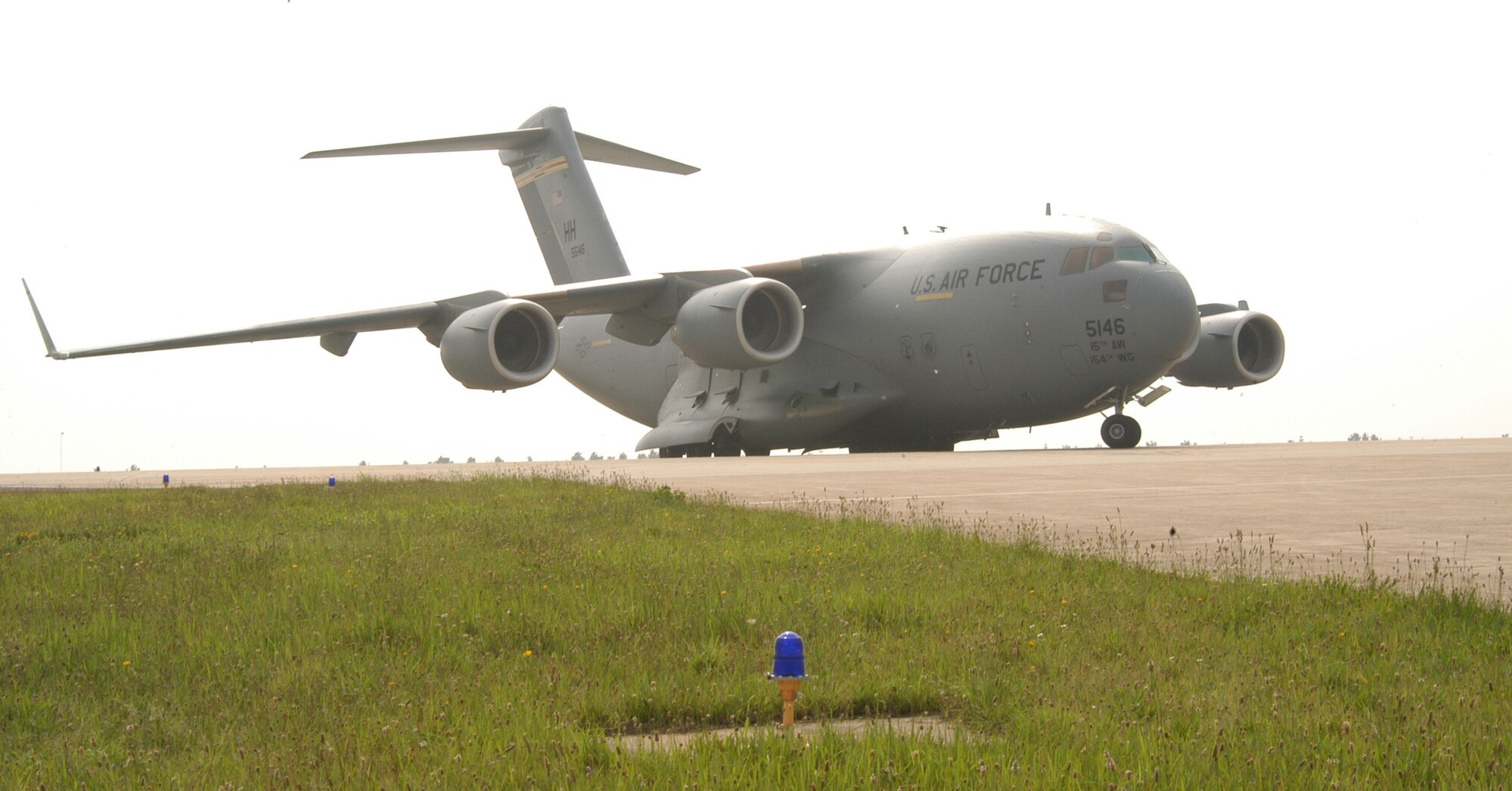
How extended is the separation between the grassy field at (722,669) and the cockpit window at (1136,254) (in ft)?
42.4

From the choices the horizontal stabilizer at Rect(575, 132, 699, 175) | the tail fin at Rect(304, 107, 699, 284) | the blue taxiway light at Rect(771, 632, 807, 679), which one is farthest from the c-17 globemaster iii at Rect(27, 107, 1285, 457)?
the blue taxiway light at Rect(771, 632, 807, 679)

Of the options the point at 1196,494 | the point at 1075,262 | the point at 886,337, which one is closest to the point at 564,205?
the point at 886,337

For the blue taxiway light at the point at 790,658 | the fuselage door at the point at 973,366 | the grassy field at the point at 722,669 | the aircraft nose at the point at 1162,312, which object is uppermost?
the aircraft nose at the point at 1162,312

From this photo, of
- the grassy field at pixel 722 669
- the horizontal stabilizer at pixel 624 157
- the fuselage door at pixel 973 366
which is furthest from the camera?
the horizontal stabilizer at pixel 624 157

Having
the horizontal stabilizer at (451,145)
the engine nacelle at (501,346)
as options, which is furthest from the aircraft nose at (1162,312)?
the horizontal stabilizer at (451,145)

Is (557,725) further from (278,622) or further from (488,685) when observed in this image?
(278,622)

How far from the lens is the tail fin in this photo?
26516 mm

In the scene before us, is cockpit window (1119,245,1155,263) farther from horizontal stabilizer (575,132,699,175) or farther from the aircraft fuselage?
horizontal stabilizer (575,132,699,175)

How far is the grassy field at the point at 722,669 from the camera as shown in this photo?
312cm

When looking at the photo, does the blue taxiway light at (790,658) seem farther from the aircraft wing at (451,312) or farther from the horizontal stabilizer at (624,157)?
the horizontal stabilizer at (624,157)

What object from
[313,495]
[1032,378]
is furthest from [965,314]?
[313,495]

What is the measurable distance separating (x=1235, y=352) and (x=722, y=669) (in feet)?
61.8

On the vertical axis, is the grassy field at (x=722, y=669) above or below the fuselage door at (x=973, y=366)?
below

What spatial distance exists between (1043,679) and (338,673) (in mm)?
2144
